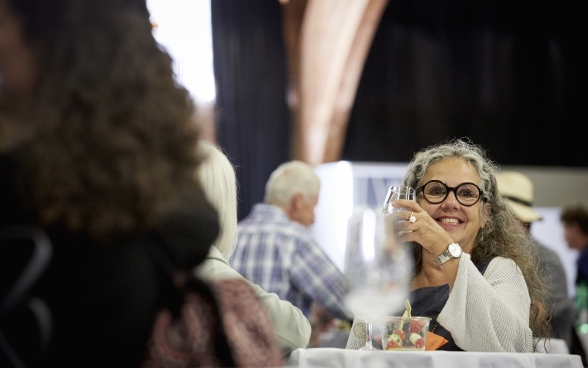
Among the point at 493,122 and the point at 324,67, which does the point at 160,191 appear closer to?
the point at 324,67

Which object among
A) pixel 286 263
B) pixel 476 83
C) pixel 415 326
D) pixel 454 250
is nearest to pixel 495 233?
pixel 454 250

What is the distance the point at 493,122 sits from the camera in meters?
7.40

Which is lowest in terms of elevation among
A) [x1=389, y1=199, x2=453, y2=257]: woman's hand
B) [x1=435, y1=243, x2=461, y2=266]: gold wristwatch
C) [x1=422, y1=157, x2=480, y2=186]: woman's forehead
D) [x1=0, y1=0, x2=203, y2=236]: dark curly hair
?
[x1=435, y1=243, x2=461, y2=266]: gold wristwatch

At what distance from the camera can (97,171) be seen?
2.93 ft

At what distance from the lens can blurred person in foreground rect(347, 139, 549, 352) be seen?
5.59 feet

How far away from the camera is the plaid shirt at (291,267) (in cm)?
306

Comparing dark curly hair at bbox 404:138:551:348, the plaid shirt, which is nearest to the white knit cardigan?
dark curly hair at bbox 404:138:551:348

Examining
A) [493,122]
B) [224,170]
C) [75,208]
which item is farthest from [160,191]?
[493,122]

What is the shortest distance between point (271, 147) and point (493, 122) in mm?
2391

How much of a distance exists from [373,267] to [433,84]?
6.52 m

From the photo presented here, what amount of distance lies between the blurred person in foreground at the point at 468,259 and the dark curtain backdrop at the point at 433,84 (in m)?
4.62

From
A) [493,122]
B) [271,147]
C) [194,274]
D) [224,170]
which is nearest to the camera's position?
[194,274]

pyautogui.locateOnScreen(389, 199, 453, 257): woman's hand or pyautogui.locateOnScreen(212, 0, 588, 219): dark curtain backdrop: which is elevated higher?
pyautogui.locateOnScreen(212, 0, 588, 219): dark curtain backdrop

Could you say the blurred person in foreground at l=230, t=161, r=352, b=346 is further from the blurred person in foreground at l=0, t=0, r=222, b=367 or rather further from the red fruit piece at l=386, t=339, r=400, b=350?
the blurred person in foreground at l=0, t=0, r=222, b=367
